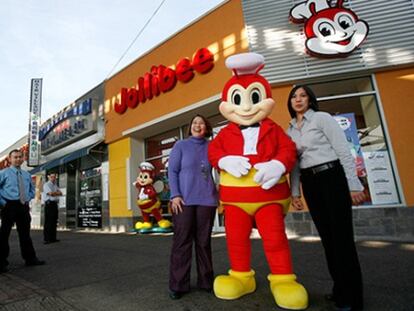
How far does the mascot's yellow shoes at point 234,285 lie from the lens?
7.12 feet

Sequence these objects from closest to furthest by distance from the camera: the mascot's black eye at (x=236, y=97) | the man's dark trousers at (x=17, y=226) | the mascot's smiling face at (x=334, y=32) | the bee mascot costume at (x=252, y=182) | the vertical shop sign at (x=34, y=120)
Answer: the bee mascot costume at (x=252, y=182), the mascot's black eye at (x=236, y=97), the man's dark trousers at (x=17, y=226), the mascot's smiling face at (x=334, y=32), the vertical shop sign at (x=34, y=120)

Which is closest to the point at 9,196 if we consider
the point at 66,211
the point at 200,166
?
the point at 200,166

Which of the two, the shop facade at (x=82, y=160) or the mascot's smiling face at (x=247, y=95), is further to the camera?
the shop facade at (x=82, y=160)

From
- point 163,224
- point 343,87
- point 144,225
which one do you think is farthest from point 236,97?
point 144,225

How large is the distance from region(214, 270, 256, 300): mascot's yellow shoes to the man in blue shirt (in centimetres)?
317

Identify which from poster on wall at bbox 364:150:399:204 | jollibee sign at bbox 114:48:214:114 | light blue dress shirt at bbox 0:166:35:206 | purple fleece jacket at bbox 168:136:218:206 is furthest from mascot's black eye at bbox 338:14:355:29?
light blue dress shirt at bbox 0:166:35:206

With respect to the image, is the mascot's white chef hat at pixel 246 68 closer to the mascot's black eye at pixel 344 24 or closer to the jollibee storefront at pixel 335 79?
the jollibee storefront at pixel 335 79

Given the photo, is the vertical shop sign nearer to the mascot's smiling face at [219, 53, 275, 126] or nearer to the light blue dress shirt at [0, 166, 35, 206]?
the light blue dress shirt at [0, 166, 35, 206]

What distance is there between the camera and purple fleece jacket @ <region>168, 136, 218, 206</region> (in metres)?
2.46

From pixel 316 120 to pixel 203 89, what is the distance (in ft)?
15.5

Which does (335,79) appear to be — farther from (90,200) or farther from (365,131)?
(90,200)

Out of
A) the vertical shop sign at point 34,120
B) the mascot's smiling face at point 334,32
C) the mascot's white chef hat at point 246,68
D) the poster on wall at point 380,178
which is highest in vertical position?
the vertical shop sign at point 34,120

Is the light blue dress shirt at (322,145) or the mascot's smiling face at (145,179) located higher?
the mascot's smiling face at (145,179)

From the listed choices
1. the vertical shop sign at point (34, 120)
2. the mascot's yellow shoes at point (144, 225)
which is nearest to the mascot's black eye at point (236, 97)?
the mascot's yellow shoes at point (144, 225)
